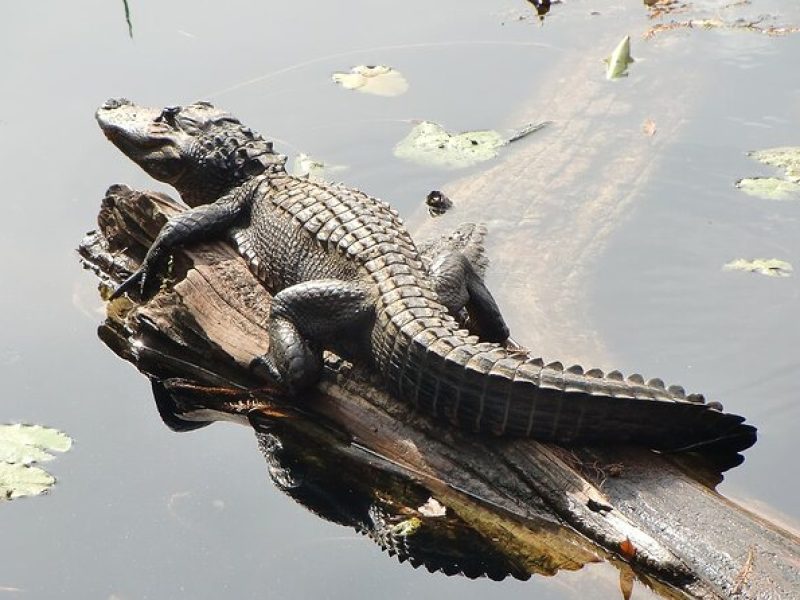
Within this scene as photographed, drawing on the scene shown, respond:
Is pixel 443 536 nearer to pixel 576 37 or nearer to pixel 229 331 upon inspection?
pixel 229 331

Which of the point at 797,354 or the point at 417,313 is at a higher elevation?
the point at 417,313

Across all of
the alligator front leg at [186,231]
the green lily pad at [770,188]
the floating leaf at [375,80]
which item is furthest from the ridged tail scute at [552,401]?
the floating leaf at [375,80]

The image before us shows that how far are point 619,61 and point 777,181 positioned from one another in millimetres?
2172

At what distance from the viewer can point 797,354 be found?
666 centimetres

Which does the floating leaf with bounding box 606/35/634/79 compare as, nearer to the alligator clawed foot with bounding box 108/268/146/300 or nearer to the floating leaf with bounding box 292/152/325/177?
the floating leaf with bounding box 292/152/325/177

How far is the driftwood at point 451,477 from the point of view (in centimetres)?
488

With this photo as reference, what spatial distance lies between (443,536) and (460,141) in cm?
403

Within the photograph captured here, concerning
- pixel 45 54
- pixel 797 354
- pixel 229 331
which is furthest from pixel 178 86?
pixel 797 354

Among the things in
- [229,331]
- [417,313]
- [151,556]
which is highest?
[417,313]

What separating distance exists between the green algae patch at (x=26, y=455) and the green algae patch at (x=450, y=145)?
3.51m

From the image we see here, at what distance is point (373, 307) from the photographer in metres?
5.84

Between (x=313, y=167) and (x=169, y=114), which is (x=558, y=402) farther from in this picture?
(x=313, y=167)

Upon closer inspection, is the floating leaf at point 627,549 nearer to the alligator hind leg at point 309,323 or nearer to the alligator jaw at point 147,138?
the alligator hind leg at point 309,323

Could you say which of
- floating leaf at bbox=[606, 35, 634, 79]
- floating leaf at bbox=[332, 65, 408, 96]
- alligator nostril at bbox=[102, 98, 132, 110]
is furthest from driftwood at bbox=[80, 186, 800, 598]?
floating leaf at bbox=[606, 35, 634, 79]
